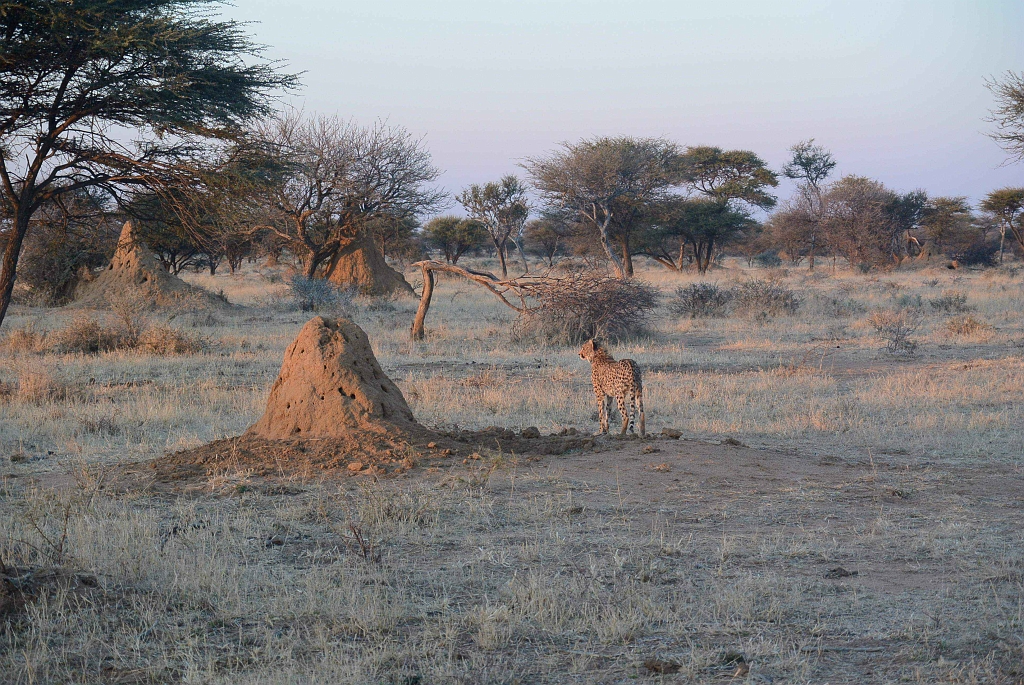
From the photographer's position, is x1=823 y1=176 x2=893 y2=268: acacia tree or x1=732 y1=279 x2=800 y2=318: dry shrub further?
x1=823 y1=176 x2=893 y2=268: acacia tree

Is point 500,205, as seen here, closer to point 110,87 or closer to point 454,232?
→ point 454,232

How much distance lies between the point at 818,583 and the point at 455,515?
2.25 meters

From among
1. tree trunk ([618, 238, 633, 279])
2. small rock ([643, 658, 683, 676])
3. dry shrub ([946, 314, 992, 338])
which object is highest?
tree trunk ([618, 238, 633, 279])

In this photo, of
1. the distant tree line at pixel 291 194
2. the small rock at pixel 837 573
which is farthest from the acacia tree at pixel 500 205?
the small rock at pixel 837 573

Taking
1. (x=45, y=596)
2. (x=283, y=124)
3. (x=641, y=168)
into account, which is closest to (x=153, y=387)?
(x=45, y=596)

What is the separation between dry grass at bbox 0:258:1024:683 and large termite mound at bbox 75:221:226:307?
1074 cm

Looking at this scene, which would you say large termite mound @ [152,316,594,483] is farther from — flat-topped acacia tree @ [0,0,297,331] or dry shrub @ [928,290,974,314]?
dry shrub @ [928,290,974,314]

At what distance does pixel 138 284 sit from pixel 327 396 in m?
15.7

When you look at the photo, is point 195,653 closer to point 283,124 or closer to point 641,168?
point 283,124

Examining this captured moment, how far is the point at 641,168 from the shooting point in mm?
33625

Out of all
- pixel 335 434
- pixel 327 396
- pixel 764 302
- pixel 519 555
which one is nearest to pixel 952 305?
pixel 764 302

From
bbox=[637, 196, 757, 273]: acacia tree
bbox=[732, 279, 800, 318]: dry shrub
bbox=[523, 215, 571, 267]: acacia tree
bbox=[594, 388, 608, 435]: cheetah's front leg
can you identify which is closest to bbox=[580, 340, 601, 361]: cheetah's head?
bbox=[594, 388, 608, 435]: cheetah's front leg

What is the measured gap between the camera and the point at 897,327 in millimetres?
15859

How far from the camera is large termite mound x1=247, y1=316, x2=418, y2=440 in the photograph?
7410 mm
